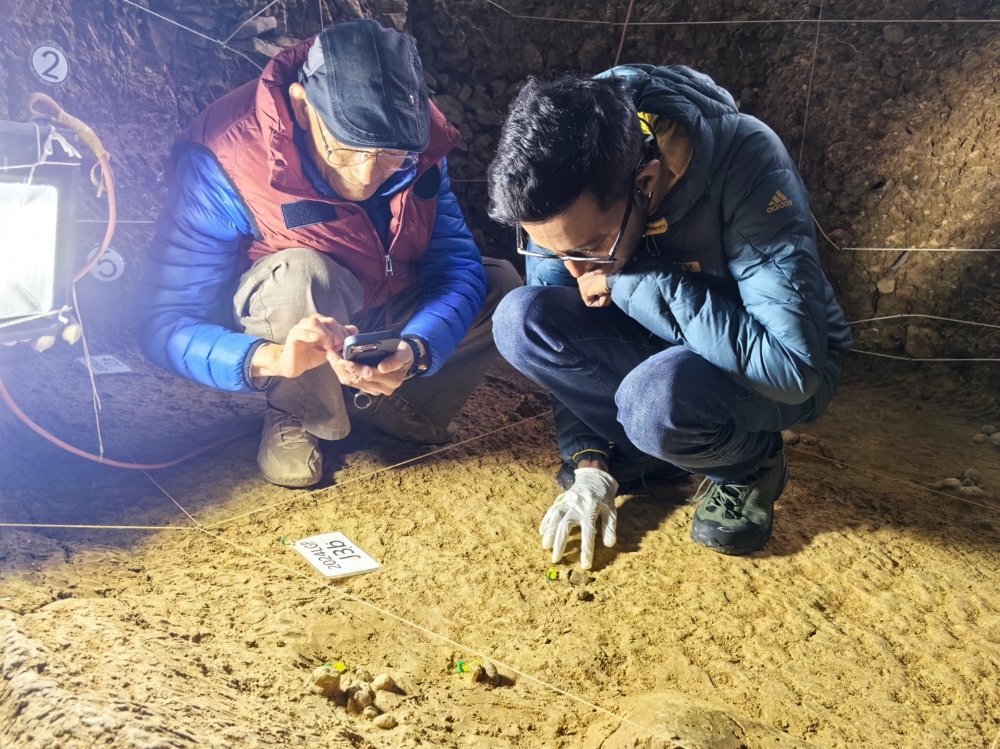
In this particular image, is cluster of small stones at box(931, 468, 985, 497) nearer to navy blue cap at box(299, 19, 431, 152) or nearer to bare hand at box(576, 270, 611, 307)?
bare hand at box(576, 270, 611, 307)

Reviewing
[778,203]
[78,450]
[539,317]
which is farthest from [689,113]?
[78,450]

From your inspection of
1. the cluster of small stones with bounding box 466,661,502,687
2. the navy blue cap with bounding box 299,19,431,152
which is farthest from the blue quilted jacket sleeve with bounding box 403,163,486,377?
the cluster of small stones with bounding box 466,661,502,687

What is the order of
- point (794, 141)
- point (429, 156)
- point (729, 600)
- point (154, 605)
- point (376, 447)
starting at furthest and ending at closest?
1. point (794, 141)
2. point (376, 447)
3. point (429, 156)
4. point (729, 600)
5. point (154, 605)

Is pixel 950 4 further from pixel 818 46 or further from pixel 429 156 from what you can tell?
pixel 429 156

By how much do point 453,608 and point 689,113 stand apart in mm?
1163

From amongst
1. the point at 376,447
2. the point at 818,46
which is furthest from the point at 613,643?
the point at 818,46

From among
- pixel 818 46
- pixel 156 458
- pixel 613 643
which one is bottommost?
pixel 613 643

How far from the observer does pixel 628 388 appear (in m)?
1.83

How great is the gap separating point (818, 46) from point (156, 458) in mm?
2527

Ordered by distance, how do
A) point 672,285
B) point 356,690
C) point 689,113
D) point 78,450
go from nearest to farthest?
1. point 356,690
2. point 689,113
3. point 672,285
4. point 78,450

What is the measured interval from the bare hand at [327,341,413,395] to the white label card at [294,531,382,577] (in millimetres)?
374

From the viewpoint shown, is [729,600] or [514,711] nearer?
[514,711]

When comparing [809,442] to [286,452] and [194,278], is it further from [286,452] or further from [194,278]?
[194,278]

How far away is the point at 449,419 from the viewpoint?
91.4 inches
